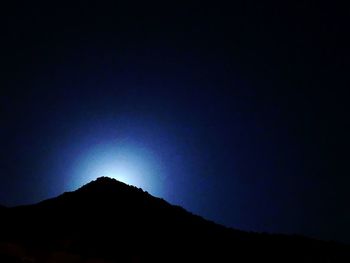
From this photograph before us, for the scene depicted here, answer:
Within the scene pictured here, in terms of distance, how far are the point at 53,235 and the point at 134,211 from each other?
3916mm

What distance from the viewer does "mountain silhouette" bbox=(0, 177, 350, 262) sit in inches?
468

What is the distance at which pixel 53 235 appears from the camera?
12.4 metres

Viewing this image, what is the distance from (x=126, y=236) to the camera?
13156 millimetres

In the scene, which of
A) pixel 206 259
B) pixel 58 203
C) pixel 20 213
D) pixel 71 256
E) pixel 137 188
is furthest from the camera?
pixel 137 188

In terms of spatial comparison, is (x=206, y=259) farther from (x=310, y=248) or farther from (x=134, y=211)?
(x=310, y=248)

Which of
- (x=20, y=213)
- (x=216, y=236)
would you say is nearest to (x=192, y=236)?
(x=216, y=236)

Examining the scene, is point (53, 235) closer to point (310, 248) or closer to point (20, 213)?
point (20, 213)

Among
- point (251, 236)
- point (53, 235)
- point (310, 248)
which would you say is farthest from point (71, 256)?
point (310, 248)

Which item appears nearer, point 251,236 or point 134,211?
point 134,211

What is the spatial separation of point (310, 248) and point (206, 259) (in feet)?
18.8

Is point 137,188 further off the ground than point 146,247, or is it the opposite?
point 137,188

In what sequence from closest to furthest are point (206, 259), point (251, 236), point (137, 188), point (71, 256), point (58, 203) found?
point (71, 256)
point (206, 259)
point (58, 203)
point (251, 236)
point (137, 188)

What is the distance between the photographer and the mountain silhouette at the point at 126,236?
1190cm

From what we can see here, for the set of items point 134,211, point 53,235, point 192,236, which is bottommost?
point 53,235
